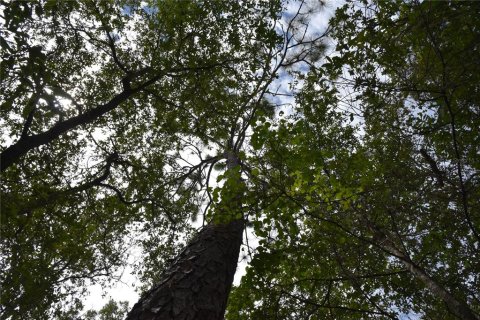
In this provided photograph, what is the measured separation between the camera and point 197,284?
2.98 m

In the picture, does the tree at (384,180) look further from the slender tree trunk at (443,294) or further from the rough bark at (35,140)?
the rough bark at (35,140)

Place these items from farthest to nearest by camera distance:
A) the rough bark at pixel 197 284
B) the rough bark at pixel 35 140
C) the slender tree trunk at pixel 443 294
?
the rough bark at pixel 35 140 → the slender tree trunk at pixel 443 294 → the rough bark at pixel 197 284

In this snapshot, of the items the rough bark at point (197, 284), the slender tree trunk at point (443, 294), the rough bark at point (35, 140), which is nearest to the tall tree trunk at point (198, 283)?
the rough bark at point (197, 284)

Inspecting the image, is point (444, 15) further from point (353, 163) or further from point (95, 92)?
point (95, 92)

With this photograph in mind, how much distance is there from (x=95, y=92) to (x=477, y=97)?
7.03 metres

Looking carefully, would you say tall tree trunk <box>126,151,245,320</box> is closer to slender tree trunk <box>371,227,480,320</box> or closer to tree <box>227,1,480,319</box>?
tree <box>227,1,480,319</box>

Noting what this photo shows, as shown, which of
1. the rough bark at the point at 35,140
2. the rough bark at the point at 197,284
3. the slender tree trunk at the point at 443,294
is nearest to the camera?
the rough bark at the point at 197,284

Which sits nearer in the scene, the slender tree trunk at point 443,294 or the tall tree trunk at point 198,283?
the tall tree trunk at point 198,283

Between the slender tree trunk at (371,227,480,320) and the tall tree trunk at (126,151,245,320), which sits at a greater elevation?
the slender tree trunk at (371,227,480,320)

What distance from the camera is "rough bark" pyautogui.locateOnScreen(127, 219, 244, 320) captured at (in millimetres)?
2562

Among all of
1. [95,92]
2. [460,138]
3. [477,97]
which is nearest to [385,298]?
[460,138]

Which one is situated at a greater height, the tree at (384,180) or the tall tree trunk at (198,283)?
the tree at (384,180)

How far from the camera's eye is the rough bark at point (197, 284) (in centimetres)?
256

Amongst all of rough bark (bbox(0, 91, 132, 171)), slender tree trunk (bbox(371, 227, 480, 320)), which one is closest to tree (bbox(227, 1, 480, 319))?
slender tree trunk (bbox(371, 227, 480, 320))
